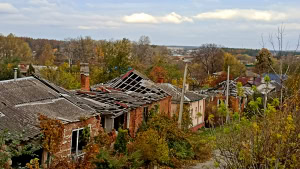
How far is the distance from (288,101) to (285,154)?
144cm

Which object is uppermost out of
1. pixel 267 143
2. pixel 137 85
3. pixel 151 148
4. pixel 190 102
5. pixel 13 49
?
pixel 13 49

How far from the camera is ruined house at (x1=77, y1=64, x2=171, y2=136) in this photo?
1976cm

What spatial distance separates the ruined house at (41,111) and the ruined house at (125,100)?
4.62ft

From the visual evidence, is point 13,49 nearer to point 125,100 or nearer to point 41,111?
point 125,100

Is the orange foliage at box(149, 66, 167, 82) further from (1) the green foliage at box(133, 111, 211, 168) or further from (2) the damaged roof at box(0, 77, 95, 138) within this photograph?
(2) the damaged roof at box(0, 77, 95, 138)

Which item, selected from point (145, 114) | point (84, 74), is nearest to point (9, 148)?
point (84, 74)

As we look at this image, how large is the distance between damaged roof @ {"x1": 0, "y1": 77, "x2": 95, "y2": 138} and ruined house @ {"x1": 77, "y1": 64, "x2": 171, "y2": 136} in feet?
5.25

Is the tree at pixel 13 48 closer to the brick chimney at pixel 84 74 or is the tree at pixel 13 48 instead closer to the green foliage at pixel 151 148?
the brick chimney at pixel 84 74

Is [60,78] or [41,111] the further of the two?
[60,78]

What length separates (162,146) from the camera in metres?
20.1

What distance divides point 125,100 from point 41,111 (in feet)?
24.1

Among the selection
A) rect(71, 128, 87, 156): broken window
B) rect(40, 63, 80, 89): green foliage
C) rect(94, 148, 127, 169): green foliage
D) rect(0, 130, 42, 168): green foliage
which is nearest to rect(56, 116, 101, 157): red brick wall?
rect(71, 128, 87, 156): broken window

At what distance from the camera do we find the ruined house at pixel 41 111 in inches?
541

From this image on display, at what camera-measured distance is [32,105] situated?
50.6 feet
